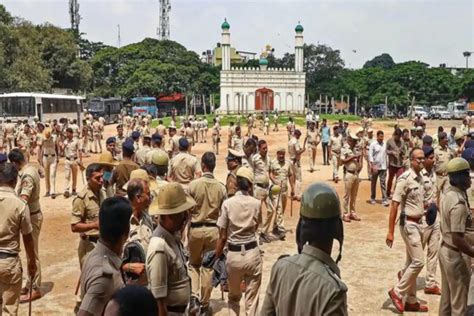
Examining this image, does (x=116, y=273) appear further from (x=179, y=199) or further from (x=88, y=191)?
(x=88, y=191)

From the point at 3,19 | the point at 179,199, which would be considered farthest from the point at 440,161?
the point at 3,19

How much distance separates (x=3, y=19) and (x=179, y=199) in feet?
170

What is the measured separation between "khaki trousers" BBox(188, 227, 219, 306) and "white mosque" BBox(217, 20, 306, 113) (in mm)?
51322

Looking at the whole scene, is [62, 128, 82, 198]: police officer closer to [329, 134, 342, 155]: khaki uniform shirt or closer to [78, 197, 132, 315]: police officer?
[329, 134, 342, 155]: khaki uniform shirt

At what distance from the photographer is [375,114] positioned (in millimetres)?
68875

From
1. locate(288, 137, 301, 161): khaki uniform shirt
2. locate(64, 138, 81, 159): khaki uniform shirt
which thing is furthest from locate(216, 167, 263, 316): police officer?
locate(64, 138, 81, 159): khaki uniform shirt

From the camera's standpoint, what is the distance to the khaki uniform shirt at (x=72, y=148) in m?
14.3

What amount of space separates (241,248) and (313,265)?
324 centimetres

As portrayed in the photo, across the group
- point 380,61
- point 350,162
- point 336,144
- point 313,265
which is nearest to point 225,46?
point 336,144

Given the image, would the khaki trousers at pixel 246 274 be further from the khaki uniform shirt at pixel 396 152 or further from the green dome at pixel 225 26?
the green dome at pixel 225 26

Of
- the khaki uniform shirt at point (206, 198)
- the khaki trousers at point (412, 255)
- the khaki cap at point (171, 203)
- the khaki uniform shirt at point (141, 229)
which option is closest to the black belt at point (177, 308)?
the khaki cap at point (171, 203)

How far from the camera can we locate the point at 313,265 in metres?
2.67

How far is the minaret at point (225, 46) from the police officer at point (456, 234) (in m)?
54.3

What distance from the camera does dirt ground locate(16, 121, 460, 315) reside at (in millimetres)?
7250
